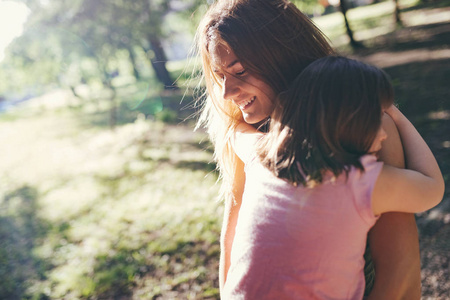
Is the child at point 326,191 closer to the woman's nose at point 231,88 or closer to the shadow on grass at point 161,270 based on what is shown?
the woman's nose at point 231,88

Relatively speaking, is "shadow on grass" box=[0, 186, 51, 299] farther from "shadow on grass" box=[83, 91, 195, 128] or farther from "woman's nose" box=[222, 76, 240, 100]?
"shadow on grass" box=[83, 91, 195, 128]

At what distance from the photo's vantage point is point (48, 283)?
450 centimetres

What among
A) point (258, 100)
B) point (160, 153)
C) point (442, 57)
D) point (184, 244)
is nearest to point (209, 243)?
point (184, 244)

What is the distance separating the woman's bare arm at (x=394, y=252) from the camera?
1.20 metres

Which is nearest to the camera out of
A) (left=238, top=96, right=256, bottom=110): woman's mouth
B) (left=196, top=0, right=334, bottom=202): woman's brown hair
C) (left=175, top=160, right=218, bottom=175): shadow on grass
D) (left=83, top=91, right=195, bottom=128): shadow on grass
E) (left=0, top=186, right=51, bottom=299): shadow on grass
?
(left=196, top=0, right=334, bottom=202): woman's brown hair

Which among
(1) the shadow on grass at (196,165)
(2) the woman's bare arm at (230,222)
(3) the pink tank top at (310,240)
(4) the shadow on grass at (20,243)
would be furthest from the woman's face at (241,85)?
(1) the shadow on grass at (196,165)

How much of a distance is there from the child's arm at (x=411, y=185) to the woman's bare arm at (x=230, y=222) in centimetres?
75

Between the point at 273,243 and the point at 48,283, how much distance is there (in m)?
4.33

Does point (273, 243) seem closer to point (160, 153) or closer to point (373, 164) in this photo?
point (373, 164)

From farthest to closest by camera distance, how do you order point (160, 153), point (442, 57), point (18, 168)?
point (18, 168)
point (442, 57)
point (160, 153)

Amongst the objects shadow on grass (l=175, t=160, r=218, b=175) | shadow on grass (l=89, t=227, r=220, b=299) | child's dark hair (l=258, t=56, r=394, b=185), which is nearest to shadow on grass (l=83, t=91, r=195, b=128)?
shadow on grass (l=175, t=160, r=218, b=175)

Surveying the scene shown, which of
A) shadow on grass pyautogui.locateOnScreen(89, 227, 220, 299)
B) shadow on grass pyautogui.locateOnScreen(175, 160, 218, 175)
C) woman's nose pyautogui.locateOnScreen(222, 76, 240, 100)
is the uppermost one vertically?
woman's nose pyautogui.locateOnScreen(222, 76, 240, 100)

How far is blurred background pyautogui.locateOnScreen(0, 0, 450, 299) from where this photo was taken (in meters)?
4.21

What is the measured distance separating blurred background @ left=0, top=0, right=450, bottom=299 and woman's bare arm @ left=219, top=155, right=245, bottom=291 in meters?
0.68
